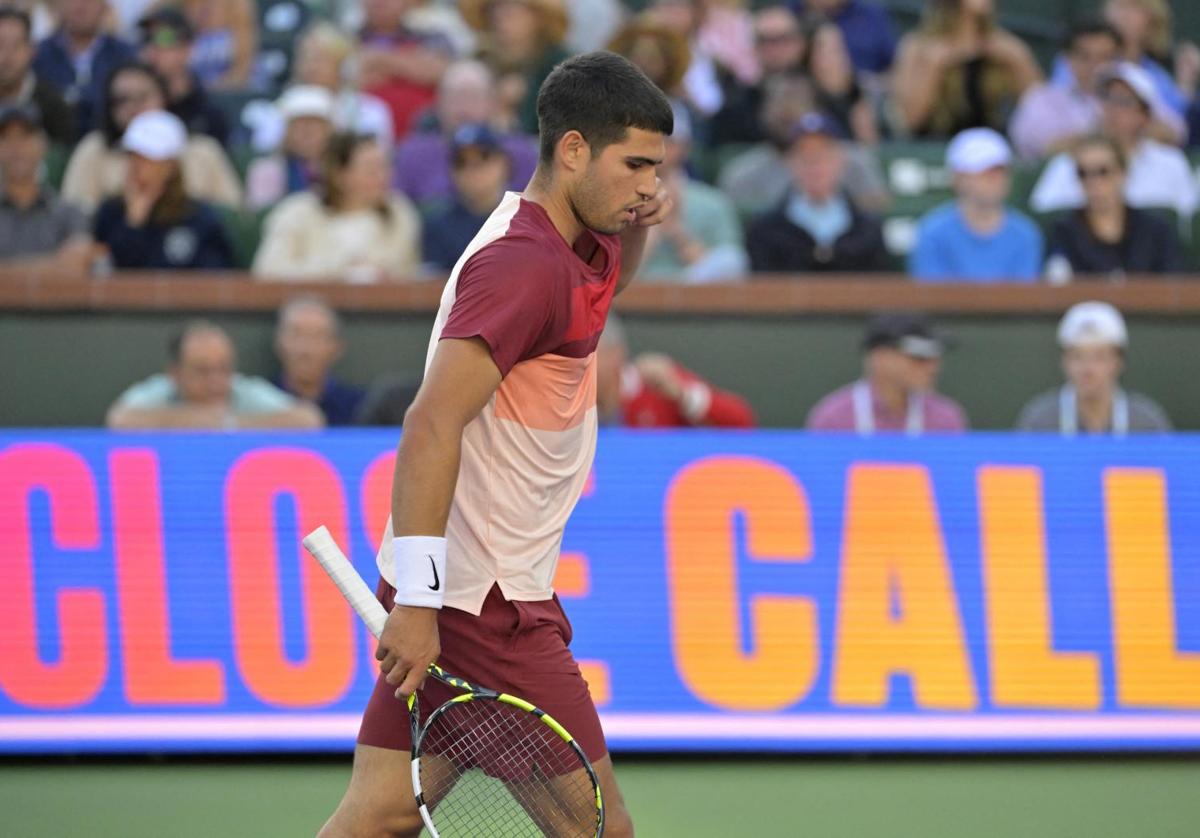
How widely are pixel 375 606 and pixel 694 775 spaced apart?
9.76 feet

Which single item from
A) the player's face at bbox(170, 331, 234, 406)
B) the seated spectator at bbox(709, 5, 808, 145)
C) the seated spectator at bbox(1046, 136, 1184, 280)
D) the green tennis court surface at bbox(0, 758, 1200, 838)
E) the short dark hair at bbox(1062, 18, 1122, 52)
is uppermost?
the short dark hair at bbox(1062, 18, 1122, 52)

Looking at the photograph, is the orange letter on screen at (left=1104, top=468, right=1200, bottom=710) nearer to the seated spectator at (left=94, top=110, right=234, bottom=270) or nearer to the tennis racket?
the tennis racket

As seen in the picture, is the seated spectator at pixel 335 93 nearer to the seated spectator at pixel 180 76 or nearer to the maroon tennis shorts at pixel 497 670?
the seated spectator at pixel 180 76

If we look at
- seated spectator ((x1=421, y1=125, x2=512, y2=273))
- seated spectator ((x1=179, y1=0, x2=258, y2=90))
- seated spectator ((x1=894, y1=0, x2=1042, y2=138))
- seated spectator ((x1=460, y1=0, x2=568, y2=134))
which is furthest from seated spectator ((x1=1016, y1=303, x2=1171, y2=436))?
seated spectator ((x1=179, y1=0, x2=258, y2=90))

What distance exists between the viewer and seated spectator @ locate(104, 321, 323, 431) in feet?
24.7

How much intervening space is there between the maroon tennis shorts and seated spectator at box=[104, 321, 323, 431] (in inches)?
162

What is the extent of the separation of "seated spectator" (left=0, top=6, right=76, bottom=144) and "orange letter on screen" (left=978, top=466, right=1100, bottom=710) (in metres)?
6.09

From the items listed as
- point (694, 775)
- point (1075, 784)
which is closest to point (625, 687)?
point (694, 775)

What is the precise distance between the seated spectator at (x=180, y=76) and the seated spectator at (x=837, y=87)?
3318 mm

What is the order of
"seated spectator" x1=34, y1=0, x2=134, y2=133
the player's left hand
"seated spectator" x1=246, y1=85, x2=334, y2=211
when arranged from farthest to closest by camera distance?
"seated spectator" x1=34, y1=0, x2=134, y2=133
"seated spectator" x1=246, y1=85, x2=334, y2=211
the player's left hand

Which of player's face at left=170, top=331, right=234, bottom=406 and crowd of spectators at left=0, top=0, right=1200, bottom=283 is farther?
crowd of spectators at left=0, top=0, right=1200, bottom=283

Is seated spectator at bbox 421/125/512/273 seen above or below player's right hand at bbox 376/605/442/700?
above

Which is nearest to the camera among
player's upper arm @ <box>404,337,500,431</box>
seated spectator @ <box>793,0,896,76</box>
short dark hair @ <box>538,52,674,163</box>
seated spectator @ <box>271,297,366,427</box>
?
player's upper arm @ <box>404,337,500,431</box>

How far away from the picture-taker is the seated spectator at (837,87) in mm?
10406
